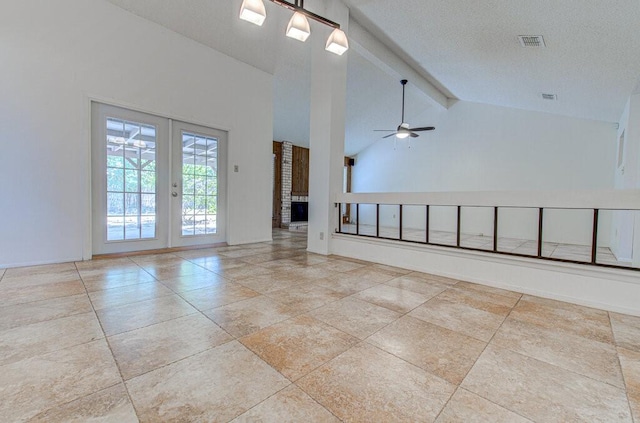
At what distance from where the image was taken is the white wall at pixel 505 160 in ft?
19.0

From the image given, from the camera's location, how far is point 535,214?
6.33 m

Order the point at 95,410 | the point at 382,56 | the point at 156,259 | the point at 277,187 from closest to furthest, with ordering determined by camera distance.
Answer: the point at 95,410 → the point at 156,259 → the point at 382,56 → the point at 277,187

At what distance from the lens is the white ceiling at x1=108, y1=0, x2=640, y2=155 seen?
2834 mm

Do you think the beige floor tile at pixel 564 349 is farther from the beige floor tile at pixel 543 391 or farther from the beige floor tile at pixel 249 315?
the beige floor tile at pixel 249 315

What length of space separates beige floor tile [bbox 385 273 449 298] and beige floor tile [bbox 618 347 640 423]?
3.91 ft

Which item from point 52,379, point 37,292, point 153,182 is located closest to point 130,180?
point 153,182

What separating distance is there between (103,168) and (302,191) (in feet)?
20.4

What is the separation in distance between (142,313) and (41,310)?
74 centimetres

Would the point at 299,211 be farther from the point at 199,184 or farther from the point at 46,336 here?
the point at 46,336

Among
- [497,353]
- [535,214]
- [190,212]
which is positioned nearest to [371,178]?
[535,214]

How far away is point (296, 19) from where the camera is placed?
2.54 m

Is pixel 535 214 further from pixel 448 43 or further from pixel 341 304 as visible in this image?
pixel 341 304

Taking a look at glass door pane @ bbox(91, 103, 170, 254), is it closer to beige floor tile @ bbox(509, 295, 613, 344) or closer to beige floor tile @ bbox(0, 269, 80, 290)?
beige floor tile @ bbox(0, 269, 80, 290)

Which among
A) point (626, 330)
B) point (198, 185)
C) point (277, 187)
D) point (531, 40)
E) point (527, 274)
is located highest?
point (531, 40)
